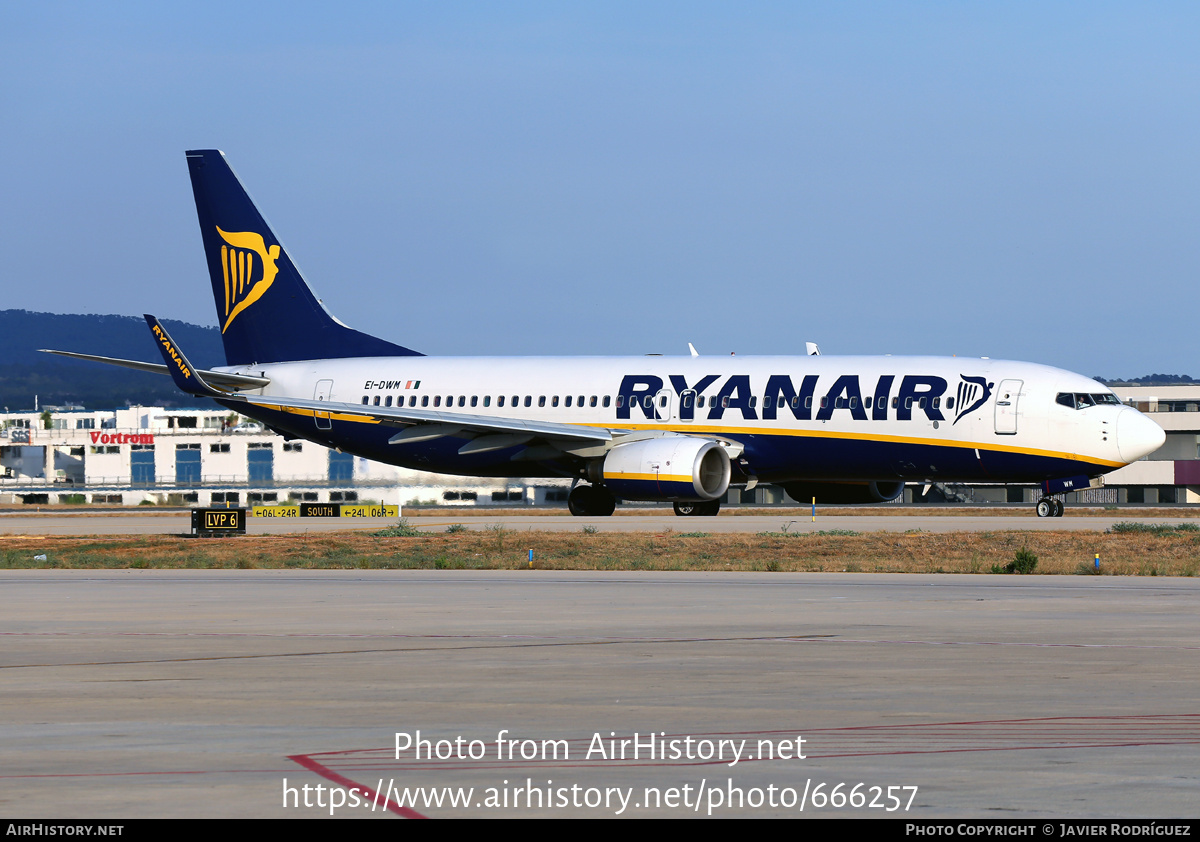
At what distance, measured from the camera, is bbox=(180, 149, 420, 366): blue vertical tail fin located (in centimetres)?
5519

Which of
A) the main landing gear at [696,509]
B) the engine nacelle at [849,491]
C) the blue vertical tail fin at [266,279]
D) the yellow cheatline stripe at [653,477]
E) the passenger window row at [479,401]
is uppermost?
the blue vertical tail fin at [266,279]

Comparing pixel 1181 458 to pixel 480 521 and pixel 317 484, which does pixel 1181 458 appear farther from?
pixel 480 521

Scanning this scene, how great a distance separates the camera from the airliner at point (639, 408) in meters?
A: 44.2

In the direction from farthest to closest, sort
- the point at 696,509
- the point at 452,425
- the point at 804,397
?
the point at 696,509, the point at 452,425, the point at 804,397

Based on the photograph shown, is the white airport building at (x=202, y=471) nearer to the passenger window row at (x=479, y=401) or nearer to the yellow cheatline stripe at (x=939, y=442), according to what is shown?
the passenger window row at (x=479, y=401)

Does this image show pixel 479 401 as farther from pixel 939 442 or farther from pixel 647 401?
pixel 939 442

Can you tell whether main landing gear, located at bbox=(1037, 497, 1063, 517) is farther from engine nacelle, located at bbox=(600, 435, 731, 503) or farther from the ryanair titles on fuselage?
engine nacelle, located at bbox=(600, 435, 731, 503)

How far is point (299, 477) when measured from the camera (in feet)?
316

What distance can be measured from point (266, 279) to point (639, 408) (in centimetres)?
1479

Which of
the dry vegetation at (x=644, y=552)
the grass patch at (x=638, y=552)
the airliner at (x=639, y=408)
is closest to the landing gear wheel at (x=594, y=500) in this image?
the airliner at (x=639, y=408)

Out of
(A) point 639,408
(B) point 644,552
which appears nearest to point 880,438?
(A) point 639,408

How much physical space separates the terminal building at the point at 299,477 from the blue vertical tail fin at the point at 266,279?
1096 cm

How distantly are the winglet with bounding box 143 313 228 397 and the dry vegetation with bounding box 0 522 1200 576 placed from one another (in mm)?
7241

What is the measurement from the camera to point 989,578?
28625 mm
